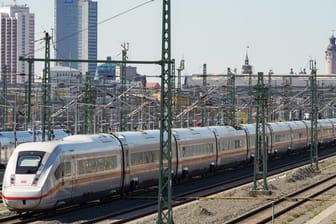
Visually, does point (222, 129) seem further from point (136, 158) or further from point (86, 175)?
point (86, 175)

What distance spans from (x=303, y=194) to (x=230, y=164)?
15259 millimetres

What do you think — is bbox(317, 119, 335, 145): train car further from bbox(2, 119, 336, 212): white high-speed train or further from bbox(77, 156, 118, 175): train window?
bbox(77, 156, 118, 175): train window

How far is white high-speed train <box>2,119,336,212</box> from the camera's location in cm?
3173

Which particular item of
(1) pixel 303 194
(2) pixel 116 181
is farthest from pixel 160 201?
(1) pixel 303 194

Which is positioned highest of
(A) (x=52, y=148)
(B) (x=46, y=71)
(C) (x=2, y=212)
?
(B) (x=46, y=71)

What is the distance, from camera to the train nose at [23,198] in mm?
31266

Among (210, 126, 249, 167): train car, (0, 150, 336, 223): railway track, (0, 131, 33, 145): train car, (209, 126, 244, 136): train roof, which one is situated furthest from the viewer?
(209, 126, 244, 136): train roof

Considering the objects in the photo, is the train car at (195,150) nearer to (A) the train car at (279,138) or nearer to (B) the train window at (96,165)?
(B) the train window at (96,165)

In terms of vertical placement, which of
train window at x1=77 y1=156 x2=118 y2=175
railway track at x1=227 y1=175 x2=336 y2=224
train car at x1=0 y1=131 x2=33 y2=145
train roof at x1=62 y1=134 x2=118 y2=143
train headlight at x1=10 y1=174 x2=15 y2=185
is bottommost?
railway track at x1=227 y1=175 x2=336 y2=224

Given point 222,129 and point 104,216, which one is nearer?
point 104,216

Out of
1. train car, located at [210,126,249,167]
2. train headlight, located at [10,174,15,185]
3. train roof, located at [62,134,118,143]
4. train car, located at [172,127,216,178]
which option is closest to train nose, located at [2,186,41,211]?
train headlight, located at [10,174,15,185]

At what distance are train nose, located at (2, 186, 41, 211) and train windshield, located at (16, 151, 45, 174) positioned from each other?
0.74 meters

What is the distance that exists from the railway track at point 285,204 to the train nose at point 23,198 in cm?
733

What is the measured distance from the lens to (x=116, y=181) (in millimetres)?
38469
